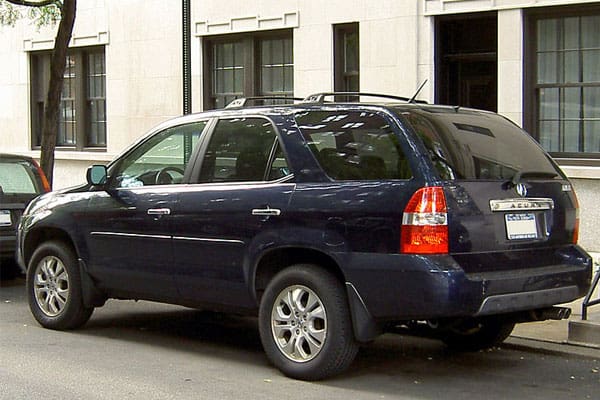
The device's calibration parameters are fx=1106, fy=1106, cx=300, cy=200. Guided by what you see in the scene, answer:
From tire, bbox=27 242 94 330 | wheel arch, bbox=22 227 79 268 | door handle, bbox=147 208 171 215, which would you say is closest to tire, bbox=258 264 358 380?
door handle, bbox=147 208 171 215

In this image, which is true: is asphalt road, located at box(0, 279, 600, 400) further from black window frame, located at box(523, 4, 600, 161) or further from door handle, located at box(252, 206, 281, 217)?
black window frame, located at box(523, 4, 600, 161)

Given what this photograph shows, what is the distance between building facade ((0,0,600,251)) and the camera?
14.5 metres

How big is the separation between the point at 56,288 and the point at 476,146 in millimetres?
4032

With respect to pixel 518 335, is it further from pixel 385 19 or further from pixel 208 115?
pixel 385 19

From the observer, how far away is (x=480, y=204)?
7254 mm

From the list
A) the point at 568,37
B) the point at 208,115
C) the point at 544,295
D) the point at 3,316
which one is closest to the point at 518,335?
the point at 544,295

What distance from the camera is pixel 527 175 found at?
774cm

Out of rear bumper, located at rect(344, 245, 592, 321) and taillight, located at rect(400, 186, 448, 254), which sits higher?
taillight, located at rect(400, 186, 448, 254)

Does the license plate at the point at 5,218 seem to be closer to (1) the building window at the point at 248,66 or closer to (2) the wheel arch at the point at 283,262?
(2) the wheel arch at the point at 283,262

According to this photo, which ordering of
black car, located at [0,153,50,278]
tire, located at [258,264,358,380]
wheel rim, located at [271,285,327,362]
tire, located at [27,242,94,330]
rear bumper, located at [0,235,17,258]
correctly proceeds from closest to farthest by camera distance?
tire, located at [258,264,358,380] < wheel rim, located at [271,285,327,362] < tire, located at [27,242,94,330] < rear bumper, located at [0,235,17,258] < black car, located at [0,153,50,278]

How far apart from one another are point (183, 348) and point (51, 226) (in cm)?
170

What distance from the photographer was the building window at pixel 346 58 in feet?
55.5

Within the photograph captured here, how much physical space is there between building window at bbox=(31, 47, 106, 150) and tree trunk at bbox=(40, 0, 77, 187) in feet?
18.4

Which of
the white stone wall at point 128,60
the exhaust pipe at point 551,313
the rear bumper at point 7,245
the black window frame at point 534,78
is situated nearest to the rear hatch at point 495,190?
the exhaust pipe at point 551,313
